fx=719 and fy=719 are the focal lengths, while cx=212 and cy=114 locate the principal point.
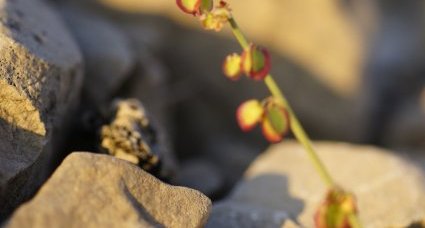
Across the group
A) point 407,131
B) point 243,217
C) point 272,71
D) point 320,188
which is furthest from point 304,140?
point 407,131

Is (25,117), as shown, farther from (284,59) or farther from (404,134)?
(404,134)

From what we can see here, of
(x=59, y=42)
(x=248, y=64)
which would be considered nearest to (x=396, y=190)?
(x=248, y=64)

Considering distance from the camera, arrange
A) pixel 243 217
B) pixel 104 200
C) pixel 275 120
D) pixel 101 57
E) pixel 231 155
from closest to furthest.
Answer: pixel 104 200 < pixel 275 120 < pixel 243 217 < pixel 101 57 < pixel 231 155

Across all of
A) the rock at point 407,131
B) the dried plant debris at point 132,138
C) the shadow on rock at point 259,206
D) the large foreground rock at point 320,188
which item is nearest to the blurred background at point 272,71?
the rock at point 407,131

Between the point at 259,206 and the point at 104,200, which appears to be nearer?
the point at 104,200

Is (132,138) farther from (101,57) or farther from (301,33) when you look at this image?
(301,33)

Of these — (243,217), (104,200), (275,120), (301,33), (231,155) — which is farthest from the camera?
(301,33)
